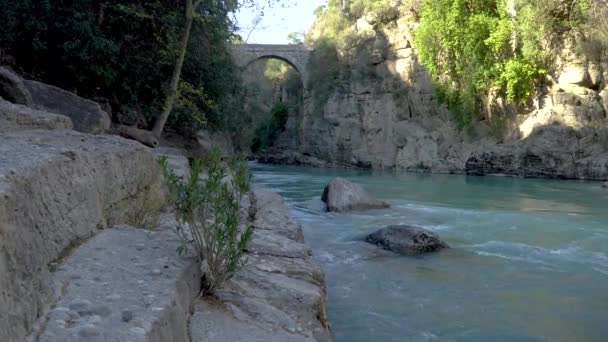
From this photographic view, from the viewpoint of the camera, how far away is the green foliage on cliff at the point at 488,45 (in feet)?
76.7

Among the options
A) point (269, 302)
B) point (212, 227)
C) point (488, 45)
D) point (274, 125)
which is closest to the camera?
A: point (212, 227)

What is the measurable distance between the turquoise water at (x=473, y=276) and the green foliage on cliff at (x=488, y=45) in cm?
1431

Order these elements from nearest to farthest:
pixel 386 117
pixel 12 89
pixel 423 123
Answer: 1. pixel 12 89
2. pixel 423 123
3. pixel 386 117

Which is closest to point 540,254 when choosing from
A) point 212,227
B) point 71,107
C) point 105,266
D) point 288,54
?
point 212,227

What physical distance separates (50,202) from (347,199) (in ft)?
28.6

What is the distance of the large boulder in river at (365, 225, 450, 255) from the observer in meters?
7.01

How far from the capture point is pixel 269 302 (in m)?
3.43

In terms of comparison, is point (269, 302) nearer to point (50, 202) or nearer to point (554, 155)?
point (50, 202)

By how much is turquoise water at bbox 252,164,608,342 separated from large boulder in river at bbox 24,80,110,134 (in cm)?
355

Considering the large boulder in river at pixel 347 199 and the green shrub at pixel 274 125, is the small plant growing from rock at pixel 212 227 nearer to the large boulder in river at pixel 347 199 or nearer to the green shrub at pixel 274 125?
the large boulder in river at pixel 347 199

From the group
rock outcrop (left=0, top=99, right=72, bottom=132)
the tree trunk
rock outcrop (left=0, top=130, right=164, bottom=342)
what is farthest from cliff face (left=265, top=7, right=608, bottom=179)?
rock outcrop (left=0, top=99, right=72, bottom=132)

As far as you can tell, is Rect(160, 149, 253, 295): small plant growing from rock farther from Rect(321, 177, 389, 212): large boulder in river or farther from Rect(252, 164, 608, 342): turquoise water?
Rect(321, 177, 389, 212): large boulder in river

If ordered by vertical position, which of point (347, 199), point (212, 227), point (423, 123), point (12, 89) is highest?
point (423, 123)

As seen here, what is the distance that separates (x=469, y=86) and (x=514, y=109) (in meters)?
2.50
